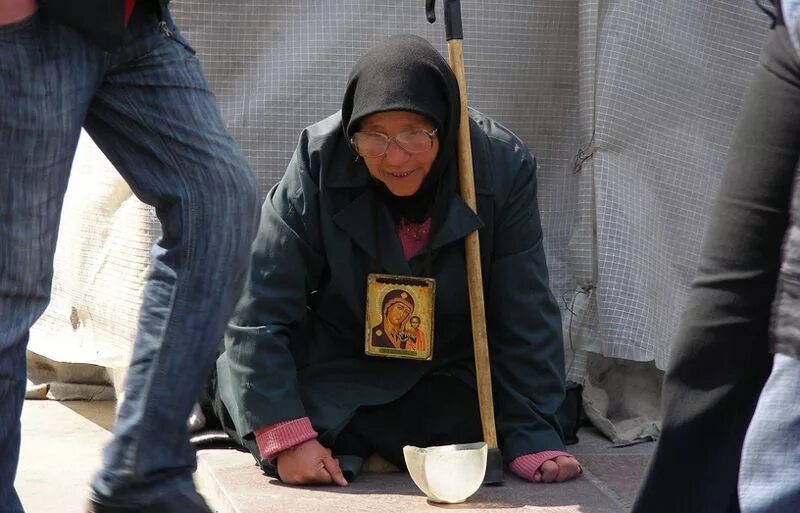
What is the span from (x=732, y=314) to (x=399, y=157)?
1.30m

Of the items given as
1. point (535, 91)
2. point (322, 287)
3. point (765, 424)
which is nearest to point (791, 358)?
point (765, 424)

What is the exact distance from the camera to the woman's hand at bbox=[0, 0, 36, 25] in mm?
1800

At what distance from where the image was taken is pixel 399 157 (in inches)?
127

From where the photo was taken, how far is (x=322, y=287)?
3.50m

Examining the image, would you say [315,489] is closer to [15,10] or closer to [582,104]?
[582,104]

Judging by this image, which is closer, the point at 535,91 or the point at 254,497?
the point at 254,497

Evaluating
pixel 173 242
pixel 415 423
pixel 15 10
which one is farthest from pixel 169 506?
pixel 415 423

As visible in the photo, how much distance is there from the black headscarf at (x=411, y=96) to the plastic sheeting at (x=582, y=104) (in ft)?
1.98

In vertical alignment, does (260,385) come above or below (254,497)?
above

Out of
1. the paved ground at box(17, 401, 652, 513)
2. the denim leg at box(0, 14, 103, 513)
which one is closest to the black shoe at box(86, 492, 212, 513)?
the denim leg at box(0, 14, 103, 513)

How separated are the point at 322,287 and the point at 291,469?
1.62ft

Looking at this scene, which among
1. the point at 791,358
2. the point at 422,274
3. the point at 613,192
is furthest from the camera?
the point at 613,192

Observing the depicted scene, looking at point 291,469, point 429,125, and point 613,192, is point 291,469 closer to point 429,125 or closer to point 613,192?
point 429,125

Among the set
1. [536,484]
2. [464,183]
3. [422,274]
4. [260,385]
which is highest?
[464,183]
